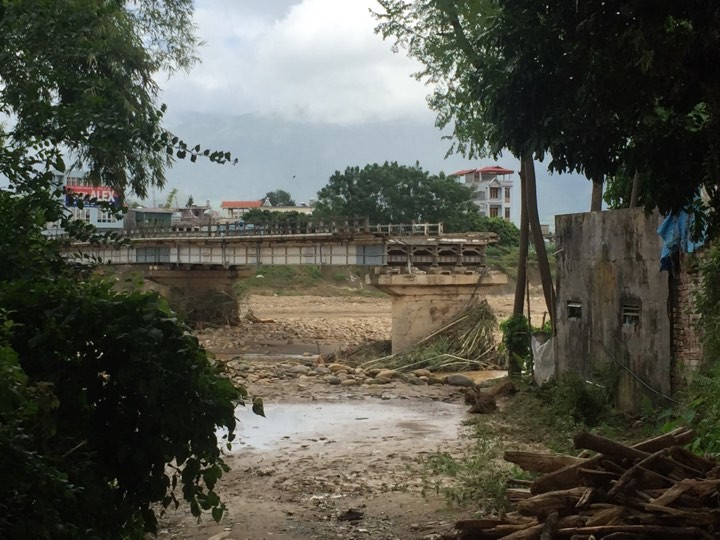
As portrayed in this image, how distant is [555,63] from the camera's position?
349 inches

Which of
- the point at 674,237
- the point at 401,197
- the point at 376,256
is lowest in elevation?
the point at 376,256

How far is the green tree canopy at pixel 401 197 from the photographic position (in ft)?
201

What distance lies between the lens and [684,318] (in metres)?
13.0

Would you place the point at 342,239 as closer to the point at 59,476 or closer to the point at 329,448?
the point at 329,448

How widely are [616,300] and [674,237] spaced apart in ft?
7.70

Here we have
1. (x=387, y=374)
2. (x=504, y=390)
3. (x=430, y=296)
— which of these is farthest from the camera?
(x=430, y=296)

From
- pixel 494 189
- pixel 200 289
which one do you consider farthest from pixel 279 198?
pixel 200 289

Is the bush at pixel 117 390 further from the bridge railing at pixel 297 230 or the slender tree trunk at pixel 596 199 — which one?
the bridge railing at pixel 297 230

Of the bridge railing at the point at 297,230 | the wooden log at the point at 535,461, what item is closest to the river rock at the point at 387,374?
the bridge railing at the point at 297,230

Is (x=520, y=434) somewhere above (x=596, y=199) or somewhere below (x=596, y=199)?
below

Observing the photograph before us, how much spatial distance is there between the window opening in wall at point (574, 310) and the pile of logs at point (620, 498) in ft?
31.2

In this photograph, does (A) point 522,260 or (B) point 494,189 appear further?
(B) point 494,189

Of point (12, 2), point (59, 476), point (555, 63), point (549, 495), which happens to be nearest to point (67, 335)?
point (59, 476)

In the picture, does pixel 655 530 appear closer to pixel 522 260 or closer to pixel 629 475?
pixel 629 475
